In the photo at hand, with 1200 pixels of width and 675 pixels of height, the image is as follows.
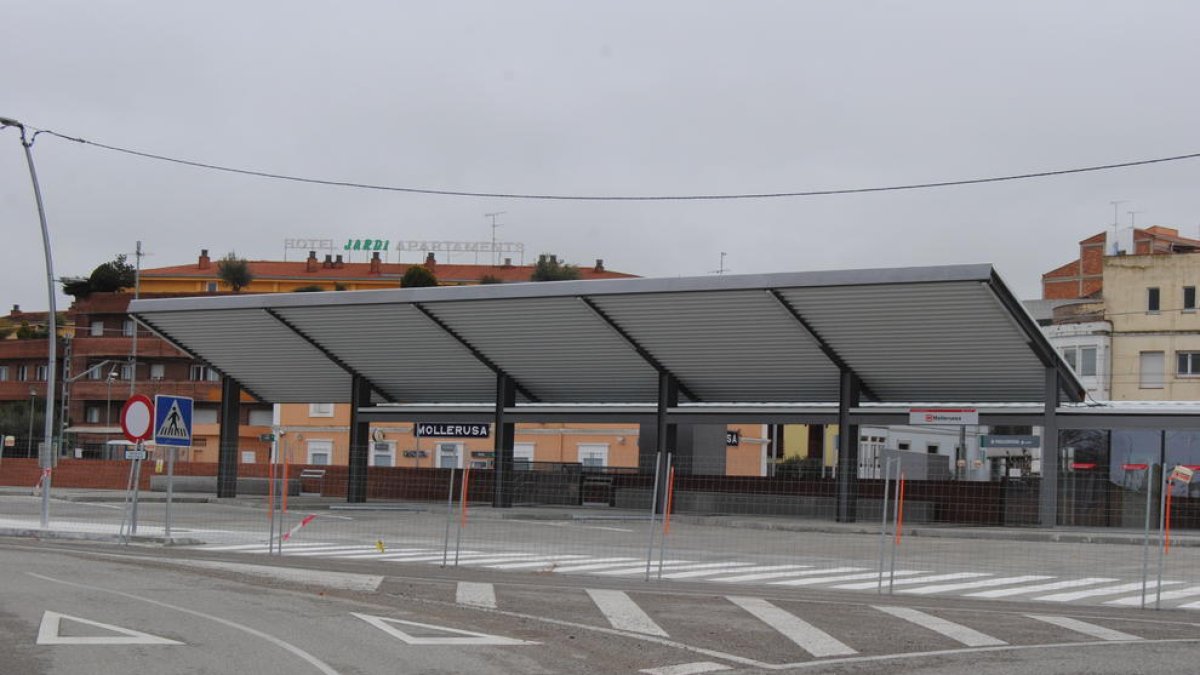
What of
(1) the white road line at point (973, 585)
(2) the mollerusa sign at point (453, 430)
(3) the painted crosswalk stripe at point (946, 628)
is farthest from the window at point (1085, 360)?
(3) the painted crosswalk stripe at point (946, 628)

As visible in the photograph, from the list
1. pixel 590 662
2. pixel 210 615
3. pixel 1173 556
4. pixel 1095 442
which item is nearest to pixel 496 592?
pixel 210 615

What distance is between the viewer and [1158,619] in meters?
15.9

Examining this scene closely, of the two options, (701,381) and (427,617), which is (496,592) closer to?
(427,617)

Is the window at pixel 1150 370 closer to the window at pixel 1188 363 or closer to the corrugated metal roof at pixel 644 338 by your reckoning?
the window at pixel 1188 363

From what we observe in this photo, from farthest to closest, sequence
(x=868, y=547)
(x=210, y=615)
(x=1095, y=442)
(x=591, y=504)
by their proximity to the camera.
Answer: (x=1095, y=442) → (x=591, y=504) → (x=868, y=547) → (x=210, y=615)

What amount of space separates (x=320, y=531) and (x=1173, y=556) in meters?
16.9

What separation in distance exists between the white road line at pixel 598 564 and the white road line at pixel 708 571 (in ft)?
4.33

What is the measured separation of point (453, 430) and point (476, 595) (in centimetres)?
2532

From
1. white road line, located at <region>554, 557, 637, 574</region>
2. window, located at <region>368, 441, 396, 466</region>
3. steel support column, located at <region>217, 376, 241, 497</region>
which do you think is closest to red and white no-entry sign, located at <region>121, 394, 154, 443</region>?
white road line, located at <region>554, 557, 637, 574</region>

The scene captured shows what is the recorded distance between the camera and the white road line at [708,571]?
20859 mm

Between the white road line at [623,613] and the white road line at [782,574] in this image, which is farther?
the white road line at [782,574]

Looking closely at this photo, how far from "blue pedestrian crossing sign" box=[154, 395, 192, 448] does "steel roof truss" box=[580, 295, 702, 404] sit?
12.8 m

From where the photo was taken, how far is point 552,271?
4097 inches

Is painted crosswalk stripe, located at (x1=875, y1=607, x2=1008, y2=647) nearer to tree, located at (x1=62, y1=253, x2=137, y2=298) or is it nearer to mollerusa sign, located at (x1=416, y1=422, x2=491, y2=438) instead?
mollerusa sign, located at (x1=416, y1=422, x2=491, y2=438)
